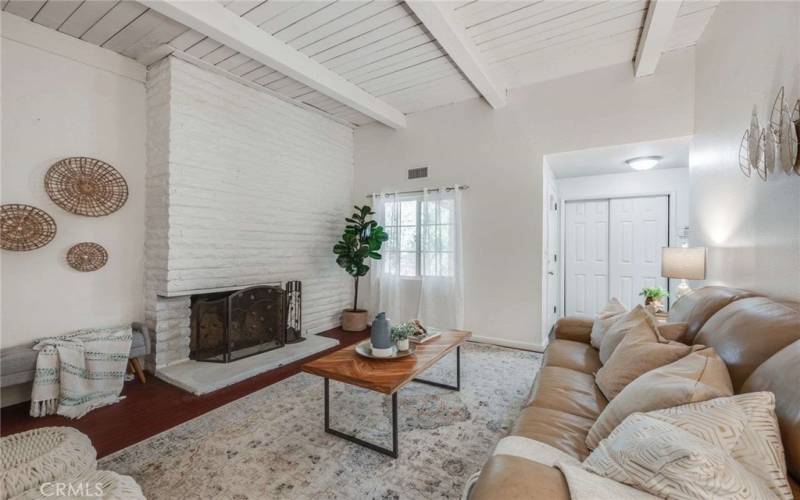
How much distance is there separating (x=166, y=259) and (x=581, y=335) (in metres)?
3.52

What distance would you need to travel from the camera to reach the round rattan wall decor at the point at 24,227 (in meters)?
2.38

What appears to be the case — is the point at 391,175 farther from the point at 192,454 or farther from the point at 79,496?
the point at 79,496

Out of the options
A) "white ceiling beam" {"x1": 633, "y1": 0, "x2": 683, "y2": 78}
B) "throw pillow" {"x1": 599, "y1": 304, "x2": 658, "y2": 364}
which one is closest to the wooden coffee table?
"throw pillow" {"x1": 599, "y1": 304, "x2": 658, "y2": 364}

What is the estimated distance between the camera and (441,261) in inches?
167

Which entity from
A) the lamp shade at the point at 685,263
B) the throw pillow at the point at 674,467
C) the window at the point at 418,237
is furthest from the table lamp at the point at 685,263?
the throw pillow at the point at 674,467

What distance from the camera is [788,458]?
852 millimetres

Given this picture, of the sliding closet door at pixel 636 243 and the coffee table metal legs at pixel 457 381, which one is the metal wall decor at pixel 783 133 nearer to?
the coffee table metal legs at pixel 457 381

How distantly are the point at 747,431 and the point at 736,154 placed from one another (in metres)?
2.22

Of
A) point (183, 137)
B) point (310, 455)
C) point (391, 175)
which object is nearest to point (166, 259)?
point (183, 137)

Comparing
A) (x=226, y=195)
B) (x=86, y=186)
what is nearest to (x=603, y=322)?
(x=226, y=195)

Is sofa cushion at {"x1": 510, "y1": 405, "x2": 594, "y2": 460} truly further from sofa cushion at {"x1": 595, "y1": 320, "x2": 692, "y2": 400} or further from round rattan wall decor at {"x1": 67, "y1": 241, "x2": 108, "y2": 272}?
round rattan wall decor at {"x1": 67, "y1": 241, "x2": 108, "y2": 272}

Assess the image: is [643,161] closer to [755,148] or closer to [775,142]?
[755,148]

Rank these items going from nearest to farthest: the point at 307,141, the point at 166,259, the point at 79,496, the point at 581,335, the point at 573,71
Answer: the point at 79,496 < the point at 581,335 < the point at 166,259 < the point at 573,71 < the point at 307,141

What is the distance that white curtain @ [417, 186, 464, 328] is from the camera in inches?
162
